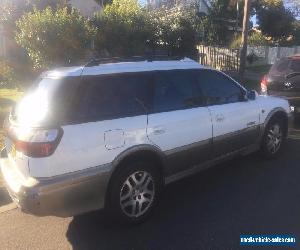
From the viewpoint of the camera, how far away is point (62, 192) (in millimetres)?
3932

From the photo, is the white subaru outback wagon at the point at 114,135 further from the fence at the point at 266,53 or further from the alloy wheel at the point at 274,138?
the fence at the point at 266,53

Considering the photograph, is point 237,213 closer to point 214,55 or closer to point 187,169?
point 187,169

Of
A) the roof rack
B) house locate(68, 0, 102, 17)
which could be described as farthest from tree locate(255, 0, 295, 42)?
the roof rack

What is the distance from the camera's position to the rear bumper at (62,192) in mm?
3850

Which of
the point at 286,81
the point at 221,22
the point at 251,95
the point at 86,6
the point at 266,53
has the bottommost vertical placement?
the point at 266,53

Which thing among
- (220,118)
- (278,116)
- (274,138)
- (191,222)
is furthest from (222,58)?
(191,222)

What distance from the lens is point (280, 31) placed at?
114 ft

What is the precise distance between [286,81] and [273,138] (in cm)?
293

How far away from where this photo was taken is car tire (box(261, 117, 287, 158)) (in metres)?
6.66

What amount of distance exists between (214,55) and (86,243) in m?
18.6

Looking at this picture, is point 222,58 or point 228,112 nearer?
point 228,112

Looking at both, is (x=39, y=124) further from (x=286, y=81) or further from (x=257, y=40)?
(x=257, y=40)

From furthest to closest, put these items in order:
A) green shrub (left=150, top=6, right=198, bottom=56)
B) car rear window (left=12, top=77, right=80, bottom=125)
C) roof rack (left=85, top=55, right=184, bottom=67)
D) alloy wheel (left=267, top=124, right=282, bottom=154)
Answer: green shrub (left=150, top=6, right=198, bottom=56) → alloy wheel (left=267, top=124, right=282, bottom=154) → roof rack (left=85, top=55, right=184, bottom=67) → car rear window (left=12, top=77, right=80, bottom=125)

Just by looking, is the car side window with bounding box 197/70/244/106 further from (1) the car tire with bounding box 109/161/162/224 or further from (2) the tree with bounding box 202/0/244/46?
(2) the tree with bounding box 202/0/244/46
